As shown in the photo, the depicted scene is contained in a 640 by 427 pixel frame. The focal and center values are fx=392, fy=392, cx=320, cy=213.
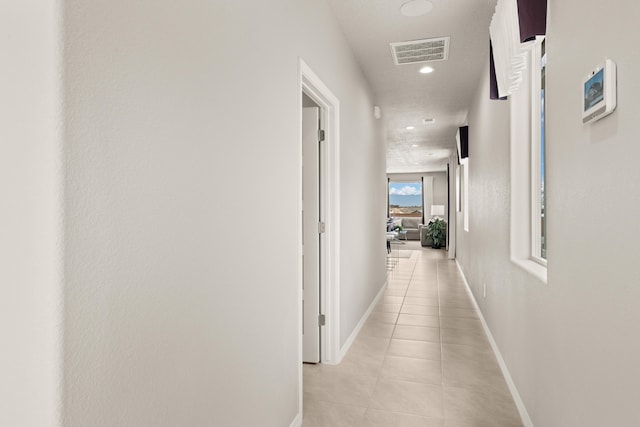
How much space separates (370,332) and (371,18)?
2.83m

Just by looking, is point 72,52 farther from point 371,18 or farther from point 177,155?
point 371,18

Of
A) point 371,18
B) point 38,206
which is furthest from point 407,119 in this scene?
point 38,206

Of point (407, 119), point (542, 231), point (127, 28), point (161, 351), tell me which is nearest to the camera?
point (127, 28)

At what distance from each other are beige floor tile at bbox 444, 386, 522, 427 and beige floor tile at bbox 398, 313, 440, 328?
4.94 feet

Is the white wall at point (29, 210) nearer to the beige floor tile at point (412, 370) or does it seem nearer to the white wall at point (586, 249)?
the white wall at point (586, 249)

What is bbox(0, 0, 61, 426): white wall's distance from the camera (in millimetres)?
771

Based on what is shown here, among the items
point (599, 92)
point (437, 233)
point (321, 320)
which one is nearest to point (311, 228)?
point (321, 320)

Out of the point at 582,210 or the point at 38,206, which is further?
the point at 582,210

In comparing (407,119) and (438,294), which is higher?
(407,119)

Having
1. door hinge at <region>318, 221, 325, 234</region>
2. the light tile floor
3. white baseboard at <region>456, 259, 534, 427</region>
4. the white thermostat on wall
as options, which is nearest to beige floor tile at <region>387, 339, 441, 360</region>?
Result: the light tile floor

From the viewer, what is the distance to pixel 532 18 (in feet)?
6.13

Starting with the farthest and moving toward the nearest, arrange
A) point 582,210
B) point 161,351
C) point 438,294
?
1. point 438,294
2. point 582,210
3. point 161,351

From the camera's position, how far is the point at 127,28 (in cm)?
95

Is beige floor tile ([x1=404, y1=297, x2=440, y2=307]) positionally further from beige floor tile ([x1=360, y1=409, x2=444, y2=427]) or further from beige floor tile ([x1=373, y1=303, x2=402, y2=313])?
beige floor tile ([x1=360, y1=409, x2=444, y2=427])
